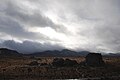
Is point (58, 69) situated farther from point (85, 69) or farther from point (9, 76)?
point (9, 76)

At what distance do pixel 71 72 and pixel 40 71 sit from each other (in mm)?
11206

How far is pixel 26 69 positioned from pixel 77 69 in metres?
19.2

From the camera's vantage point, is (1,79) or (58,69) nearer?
(1,79)

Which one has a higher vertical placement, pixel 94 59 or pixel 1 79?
pixel 94 59

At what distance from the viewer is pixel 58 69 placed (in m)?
90.1

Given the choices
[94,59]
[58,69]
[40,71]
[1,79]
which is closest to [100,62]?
[94,59]

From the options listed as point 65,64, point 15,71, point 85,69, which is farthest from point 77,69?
point 15,71

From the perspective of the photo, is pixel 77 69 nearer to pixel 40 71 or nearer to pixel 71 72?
pixel 71 72

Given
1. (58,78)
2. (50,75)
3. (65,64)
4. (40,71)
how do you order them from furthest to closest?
(65,64) < (40,71) < (50,75) < (58,78)

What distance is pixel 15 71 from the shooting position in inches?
3482

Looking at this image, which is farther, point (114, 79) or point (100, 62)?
point (100, 62)

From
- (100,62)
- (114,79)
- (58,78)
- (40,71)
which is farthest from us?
(100,62)

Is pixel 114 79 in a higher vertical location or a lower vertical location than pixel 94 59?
lower

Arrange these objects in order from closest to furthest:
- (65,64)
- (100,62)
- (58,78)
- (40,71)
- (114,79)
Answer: (114,79), (58,78), (40,71), (65,64), (100,62)
